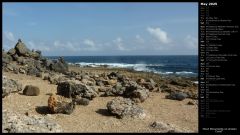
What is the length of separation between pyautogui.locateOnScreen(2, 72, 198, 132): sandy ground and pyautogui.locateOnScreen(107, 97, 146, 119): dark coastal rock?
0.67 ft

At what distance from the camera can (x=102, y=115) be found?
1316cm

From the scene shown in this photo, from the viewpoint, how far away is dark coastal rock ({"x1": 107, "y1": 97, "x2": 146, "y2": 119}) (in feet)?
41.8

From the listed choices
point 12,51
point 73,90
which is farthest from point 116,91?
point 12,51

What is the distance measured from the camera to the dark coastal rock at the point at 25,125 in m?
9.62

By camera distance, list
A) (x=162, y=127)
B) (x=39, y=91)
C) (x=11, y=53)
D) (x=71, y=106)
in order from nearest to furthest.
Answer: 1. (x=162, y=127)
2. (x=71, y=106)
3. (x=39, y=91)
4. (x=11, y=53)

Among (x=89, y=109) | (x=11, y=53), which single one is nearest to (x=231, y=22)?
(x=89, y=109)

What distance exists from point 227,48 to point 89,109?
698cm

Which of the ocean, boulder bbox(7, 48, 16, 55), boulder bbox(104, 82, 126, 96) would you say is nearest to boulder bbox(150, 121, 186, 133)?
boulder bbox(104, 82, 126, 96)

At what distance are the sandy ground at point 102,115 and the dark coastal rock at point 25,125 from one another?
2.52ft

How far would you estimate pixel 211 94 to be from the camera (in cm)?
832

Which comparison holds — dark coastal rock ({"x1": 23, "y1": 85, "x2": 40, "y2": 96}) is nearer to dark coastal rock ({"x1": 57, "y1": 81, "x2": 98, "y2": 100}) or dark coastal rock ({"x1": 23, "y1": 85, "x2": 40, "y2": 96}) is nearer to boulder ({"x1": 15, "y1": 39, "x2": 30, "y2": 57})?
dark coastal rock ({"x1": 57, "y1": 81, "x2": 98, "y2": 100})

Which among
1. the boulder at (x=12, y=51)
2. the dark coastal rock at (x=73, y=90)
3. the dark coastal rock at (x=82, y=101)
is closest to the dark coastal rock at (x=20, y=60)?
the boulder at (x=12, y=51)

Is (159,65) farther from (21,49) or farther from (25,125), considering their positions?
(25,125)

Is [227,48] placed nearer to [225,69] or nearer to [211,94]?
[225,69]
